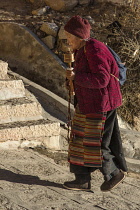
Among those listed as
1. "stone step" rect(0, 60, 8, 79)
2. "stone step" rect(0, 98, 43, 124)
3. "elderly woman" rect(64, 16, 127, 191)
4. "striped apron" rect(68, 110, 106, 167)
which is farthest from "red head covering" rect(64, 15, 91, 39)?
"stone step" rect(0, 60, 8, 79)

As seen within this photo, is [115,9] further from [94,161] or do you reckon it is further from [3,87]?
[94,161]

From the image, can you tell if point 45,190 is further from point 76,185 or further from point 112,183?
point 112,183

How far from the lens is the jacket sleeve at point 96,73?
3697 millimetres

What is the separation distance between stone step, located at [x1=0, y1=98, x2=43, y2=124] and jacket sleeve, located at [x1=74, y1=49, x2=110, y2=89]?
184 centimetres

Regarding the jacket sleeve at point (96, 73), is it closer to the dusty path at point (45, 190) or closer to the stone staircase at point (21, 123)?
the dusty path at point (45, 190)

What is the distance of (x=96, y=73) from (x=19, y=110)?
2.00 m

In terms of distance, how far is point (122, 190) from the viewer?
425 cm

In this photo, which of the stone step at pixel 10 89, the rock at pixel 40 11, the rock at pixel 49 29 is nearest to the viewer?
the stone step at pixel 10 89

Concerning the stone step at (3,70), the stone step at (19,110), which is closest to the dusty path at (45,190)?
the stone step at (19,110)

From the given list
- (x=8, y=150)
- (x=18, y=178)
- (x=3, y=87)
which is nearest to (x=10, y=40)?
(x=3, y=87)

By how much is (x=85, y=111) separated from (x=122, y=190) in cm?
94

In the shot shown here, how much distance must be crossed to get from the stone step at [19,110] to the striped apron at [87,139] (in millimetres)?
1592

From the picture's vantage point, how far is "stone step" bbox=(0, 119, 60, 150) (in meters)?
5.12

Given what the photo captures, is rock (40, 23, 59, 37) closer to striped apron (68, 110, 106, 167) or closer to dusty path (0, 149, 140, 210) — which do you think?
dusty path (0, 149, 140, 210)
